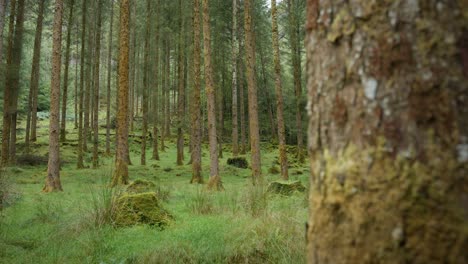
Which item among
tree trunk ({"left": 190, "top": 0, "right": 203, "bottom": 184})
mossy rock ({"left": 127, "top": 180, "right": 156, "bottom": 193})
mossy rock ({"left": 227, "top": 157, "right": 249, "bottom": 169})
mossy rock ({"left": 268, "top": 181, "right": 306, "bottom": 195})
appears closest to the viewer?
mossy rock ({"left": 268, "top": 181, "right": 306, "bottom": 195})

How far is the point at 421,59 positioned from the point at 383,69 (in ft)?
0.31

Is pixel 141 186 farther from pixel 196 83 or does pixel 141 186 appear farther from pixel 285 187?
pixel 196 83

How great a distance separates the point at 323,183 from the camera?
3.91 ft

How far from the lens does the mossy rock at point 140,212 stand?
6.26 metres

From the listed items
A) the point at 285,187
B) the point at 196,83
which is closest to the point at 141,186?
the point at 285,187

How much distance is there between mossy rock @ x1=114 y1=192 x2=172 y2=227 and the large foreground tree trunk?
216 inches

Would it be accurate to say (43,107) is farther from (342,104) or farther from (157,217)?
(342,104)

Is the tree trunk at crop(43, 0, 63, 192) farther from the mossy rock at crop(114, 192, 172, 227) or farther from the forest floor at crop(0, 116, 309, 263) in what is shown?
the mossy rock at crop(114, 192, 172, 227)

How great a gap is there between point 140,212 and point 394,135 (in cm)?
600

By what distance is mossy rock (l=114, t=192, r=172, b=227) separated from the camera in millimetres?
6262

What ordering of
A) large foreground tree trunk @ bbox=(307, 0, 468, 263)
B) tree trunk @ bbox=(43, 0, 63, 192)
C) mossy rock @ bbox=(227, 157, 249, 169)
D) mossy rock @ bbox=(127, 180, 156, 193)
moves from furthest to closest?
1. mossy rock @ bbox=(227, 157, 249, 169)
2. tree trunk @ bbox=(43, 0, 63, 192)
3. mossy rock @ bbox=(127, 180, 156, 193)
4. large foreground tree trunk @ bbox=(307, 0, 468, 263)

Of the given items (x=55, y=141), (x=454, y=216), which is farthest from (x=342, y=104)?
(x=55, y=141)

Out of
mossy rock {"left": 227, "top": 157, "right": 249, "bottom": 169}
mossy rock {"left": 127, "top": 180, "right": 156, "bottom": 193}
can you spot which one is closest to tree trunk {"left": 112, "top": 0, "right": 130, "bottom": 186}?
mossy rock {"left": 127, "top": 180, "right": 156, "bottom": 193}

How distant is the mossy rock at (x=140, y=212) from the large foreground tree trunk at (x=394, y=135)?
5.49m
